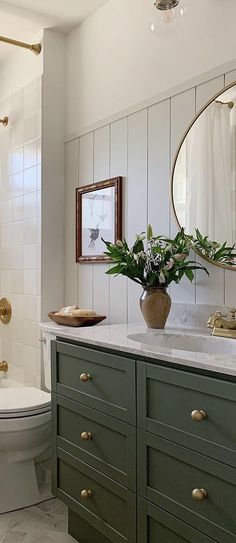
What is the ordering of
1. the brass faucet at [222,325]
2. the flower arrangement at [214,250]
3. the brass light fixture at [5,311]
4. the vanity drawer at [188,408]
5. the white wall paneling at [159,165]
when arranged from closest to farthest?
1. the vanity drawer at [188,408]
2. the brass faucet at [222,325]
3. the flower arrangement at [214,250]
4. the white wall paneling at [159,165]
5. the brass light fixture at [5,311]

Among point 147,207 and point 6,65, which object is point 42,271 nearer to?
point 147,207

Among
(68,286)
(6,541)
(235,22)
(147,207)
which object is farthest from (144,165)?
(6,541)

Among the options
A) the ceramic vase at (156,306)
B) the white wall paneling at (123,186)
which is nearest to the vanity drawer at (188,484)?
the ceramic vase at (156,306)

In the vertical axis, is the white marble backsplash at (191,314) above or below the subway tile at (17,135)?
below

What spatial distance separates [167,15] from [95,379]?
1282 millimetres

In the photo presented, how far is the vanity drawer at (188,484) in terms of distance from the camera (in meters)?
1.19

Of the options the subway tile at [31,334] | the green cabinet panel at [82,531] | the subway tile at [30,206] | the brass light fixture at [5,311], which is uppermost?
the subway tile at [30,206]

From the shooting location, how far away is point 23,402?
7.64ft

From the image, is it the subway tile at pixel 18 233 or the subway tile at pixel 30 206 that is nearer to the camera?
the subway tile at pixel 30 206

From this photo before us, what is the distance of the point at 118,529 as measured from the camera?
5.22ft

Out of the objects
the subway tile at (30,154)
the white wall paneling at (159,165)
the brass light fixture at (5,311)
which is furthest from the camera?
the brass light fixture at (5,311)

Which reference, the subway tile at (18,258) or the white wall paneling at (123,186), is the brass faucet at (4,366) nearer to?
the subway tile at (18,258)

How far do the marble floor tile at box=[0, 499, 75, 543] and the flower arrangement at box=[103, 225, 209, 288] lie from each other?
112 centimetres

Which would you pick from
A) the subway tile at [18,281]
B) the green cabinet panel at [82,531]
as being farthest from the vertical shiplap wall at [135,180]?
the green cabinet panel at [82,531]
